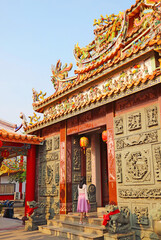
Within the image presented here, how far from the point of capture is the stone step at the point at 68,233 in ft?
18.9

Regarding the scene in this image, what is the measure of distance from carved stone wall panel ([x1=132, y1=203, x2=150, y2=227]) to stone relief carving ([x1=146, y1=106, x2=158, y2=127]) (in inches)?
78.5

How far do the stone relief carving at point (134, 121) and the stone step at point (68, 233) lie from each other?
9.40ft

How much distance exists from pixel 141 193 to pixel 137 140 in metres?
1.33

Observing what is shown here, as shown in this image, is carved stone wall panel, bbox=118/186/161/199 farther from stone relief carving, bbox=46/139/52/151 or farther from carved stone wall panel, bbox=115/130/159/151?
stone relief carving, bbox=46/139/52/151

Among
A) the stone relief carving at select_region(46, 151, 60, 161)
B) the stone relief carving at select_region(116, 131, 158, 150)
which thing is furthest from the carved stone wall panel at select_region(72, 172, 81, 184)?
the stone relief carving at select_region(116, 131, 158, 150)

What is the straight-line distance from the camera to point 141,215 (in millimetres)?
5715

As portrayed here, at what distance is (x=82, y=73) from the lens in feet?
30.3

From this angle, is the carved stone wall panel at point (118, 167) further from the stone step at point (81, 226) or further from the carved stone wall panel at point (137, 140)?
the stone step at point (81, 226)

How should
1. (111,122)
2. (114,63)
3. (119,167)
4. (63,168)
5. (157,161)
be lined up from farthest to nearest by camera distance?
(63,168) < (114,63) < (111,122) < (119,167) < (157,161)

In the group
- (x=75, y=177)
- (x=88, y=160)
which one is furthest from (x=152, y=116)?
(x=88, y=160)

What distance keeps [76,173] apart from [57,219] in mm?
1723

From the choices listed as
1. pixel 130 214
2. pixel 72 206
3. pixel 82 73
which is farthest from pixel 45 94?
pixel 130 214

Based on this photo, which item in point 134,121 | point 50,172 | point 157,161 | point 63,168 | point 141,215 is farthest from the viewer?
point 50,172

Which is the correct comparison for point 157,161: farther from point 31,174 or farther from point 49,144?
point 31,174
